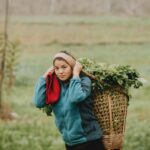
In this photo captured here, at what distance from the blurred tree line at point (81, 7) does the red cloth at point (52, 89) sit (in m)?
46.3

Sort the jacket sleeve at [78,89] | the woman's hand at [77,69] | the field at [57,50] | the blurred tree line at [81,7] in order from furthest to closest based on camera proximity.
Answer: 1. the blurred tree line at [81,7]
2. the field at [57,50]
3. the woman's hand at [77,69]
4. the jacket sleeve at [78,89]

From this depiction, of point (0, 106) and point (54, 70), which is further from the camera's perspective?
point (0, 106)

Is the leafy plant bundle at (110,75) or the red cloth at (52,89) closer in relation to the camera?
the red cloth at (52,89)

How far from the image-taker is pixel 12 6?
179 ft

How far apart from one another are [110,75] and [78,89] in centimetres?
48

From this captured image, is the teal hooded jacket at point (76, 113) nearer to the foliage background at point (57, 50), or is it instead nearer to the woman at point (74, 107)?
the woman at point (74, 107)

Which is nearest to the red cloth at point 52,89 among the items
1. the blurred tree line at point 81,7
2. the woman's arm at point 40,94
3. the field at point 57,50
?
the woman's arm at point 40,94

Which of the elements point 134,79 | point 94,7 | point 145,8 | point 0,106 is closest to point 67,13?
point 94,7

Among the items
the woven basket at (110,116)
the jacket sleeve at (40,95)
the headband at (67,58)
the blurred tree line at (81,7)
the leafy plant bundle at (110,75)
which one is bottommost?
the woven basket at (110,116)

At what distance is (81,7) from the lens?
55.9 metres

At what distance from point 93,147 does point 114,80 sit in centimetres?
65

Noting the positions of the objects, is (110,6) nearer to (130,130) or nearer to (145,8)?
(145,8)

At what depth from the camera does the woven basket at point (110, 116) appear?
19.8 ft

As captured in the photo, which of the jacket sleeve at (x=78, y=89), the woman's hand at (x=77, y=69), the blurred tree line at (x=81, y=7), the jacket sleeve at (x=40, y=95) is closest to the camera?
the jacket sleeve at (x=78, y=89)
